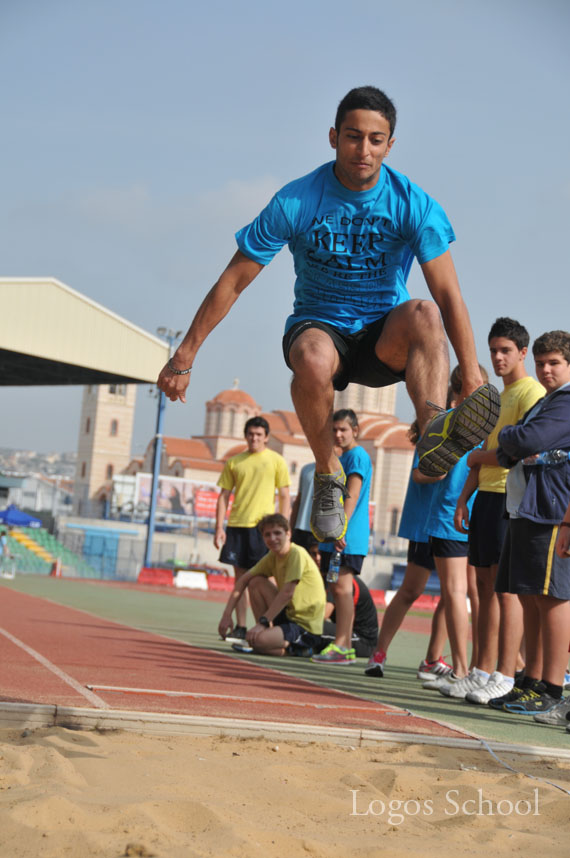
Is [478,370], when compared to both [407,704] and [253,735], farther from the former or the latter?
[407,704]

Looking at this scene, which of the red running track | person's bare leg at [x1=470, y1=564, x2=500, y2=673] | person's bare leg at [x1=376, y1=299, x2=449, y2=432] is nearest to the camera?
person's bare leg at [x1=376, y1=299, x2=449, y2=432]

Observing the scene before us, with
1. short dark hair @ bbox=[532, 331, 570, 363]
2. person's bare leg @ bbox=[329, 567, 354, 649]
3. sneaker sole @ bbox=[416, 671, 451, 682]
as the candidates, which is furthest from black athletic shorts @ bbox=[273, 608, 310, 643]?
short dark hair @ bbox=[532, 331, 570, 363]

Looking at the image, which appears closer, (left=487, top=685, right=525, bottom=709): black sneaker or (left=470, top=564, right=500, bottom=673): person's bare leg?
(left=487, top=685, right=525, bottom=709): black sneaker

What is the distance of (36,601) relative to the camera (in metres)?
14.8

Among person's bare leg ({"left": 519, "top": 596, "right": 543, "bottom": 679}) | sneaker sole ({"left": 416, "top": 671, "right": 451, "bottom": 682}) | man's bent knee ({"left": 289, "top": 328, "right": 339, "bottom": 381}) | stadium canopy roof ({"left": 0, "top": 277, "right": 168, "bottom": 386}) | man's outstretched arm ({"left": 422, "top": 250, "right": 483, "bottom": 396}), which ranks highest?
stadium canopy roof ({"left": 0, "top": 277, "right": 168, "bottom": 386})

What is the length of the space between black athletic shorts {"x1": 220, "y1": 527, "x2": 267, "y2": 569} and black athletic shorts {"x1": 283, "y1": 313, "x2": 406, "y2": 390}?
198 inches

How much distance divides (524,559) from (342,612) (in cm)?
275

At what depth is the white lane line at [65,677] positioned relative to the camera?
4.73m

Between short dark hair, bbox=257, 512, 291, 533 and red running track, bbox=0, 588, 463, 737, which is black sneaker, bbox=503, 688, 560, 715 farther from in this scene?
short dark hair, bbox=257, 512, 291, 533

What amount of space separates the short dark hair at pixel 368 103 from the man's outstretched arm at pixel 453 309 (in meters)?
0.63

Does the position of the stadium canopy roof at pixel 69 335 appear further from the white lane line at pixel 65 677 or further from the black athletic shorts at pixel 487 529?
the black athletic shorts at pixel 487 529

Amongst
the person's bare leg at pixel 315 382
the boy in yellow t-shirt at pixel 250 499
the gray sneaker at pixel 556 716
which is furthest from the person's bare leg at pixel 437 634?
the person's bare leg at pixel 315 382

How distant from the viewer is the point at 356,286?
4.22 m

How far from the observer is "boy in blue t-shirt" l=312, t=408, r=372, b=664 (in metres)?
7.05
